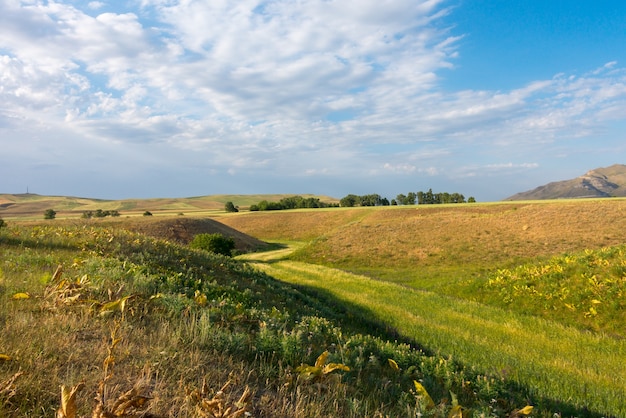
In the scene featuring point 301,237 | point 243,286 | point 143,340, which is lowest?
point 301,237

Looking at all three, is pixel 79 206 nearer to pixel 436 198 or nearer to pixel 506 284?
pixel 436 198

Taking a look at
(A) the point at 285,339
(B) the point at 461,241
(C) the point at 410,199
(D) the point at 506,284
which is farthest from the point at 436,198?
(A) the point at 285,339

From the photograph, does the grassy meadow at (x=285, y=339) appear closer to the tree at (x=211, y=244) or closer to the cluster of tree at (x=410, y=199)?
the tree at (x=211, y=244)

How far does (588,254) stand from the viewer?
17.5m

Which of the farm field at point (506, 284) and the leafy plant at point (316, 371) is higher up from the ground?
the leafy plant at point (316, 371)

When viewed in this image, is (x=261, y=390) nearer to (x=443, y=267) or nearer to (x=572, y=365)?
(x=572, y=365)

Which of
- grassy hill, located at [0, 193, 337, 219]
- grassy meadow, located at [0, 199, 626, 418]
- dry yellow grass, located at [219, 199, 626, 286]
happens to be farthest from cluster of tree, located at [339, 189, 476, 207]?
grassy meadow, located at [0, 199, 626, 418]

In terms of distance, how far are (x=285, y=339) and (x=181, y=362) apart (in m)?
1.36

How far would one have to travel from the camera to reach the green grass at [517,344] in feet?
24.9

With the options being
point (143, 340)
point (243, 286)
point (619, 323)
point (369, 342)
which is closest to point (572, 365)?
point (619, 323)

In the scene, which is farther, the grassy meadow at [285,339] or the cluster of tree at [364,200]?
the cluster of tree at [364,200]

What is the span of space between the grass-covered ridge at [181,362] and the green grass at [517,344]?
240 cm

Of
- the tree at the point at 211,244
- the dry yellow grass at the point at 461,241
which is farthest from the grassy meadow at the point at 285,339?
the tree at the point at 211,244

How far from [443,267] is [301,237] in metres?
40.2
